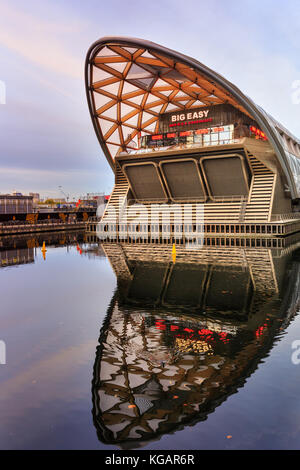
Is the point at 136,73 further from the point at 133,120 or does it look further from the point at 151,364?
the point at 151,364

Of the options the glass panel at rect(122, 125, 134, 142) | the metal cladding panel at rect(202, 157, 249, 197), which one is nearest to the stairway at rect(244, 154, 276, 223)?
the metal cladding panel at rect(202, 157, 249, 197)

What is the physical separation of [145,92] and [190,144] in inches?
461

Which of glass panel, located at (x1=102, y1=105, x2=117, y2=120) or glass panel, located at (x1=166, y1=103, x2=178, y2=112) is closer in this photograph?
glass panel, located at (x1=102, y1=105, x2=117, y2=120)

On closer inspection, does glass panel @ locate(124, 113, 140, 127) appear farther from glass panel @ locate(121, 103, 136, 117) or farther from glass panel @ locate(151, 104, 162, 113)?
glass panel @ locate(151, 104, 162, 113)

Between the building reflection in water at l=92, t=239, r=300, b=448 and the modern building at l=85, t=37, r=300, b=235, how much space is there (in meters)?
21.5

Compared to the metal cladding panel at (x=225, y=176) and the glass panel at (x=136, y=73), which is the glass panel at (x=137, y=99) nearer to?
the glass panel at (x=136, y=73)

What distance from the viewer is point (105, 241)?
41031 millimetres

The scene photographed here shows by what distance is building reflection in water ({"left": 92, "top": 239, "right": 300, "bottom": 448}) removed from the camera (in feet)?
21.2

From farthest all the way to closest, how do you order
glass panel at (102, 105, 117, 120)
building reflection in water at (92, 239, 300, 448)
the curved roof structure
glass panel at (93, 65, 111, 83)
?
glass panel at (102, 105, 117, 120) → glass panel at (93, 65, 111, 83) → the curved roof structure → building reflection in water at (92, 239, 300, 448)

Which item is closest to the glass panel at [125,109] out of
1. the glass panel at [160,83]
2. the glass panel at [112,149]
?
the glass panel at [112,149]

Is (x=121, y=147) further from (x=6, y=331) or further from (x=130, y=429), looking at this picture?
(x=130, y=429)

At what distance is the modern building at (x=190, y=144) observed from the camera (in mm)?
38656

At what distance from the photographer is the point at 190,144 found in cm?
4316

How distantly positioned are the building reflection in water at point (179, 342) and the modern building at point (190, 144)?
21.5 metres
